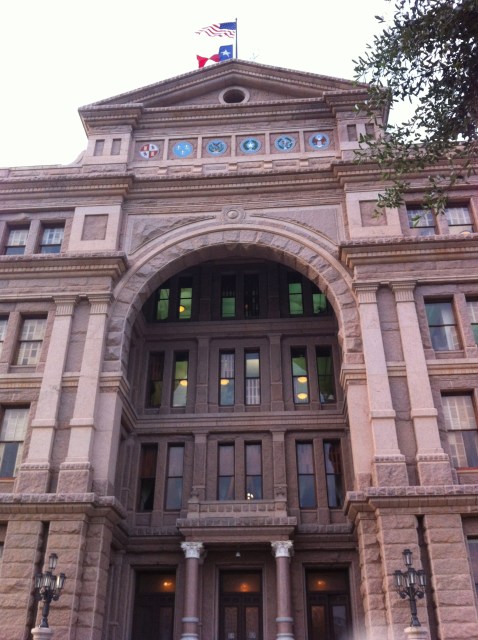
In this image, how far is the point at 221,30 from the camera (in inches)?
1112

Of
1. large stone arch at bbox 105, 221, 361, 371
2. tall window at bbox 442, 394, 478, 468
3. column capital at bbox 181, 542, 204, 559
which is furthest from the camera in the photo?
large stone arch at bbox 105, 221, 361, 371

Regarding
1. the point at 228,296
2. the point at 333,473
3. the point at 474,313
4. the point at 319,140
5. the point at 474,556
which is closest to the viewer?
the point at 474,556

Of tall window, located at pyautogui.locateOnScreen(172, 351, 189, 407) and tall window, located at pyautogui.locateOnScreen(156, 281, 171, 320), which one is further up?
tall window, located at pyautogui.locateOnScreen(156, 281, 171, 320)

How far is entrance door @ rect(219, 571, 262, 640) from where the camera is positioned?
20641 millimetres

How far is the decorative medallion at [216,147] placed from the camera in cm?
Result: 2572

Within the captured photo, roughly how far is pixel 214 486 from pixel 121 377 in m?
5.79

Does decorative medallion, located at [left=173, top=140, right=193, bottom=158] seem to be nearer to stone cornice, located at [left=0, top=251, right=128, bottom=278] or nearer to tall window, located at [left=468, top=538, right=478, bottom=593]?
stone cornice, located at [left=0, top=251, right=128, bottom=278]

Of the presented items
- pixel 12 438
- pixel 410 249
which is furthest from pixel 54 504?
pixel 410 249

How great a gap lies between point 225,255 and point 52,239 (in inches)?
266

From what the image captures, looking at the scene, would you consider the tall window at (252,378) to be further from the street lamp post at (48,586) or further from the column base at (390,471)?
the street lamp post at (48,586)

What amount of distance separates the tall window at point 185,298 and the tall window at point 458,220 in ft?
36.6

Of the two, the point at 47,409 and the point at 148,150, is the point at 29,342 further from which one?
the point at 148,150

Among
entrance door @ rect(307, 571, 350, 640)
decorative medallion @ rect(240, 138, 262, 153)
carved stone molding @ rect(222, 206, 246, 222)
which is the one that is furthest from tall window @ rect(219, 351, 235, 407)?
decorative medallion @ rect(240, 138, 262, 153)

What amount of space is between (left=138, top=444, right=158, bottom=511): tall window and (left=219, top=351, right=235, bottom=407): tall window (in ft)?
10.9
